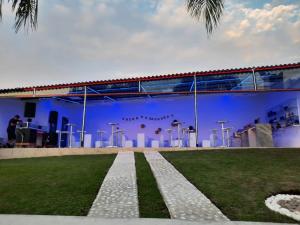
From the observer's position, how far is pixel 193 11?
16.5ft

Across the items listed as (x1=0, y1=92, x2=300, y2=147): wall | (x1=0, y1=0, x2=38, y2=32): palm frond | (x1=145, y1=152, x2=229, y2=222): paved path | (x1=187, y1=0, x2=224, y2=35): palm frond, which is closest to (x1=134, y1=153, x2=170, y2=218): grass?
(x1=145, y1=152, x2=229, y2=222): paved path

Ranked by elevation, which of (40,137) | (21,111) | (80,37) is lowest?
(40,137)

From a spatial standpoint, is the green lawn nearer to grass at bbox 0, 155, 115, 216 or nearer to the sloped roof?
grass at bbox 0, 155, 115, 216

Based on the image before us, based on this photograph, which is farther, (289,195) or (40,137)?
(40,137)

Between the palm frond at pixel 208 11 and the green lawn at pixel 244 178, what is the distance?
10.0 ft

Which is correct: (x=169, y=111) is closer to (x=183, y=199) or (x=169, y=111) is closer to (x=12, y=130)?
(x=12, y=130)

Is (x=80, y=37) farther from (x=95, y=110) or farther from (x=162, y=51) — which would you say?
(x=95, y=110)

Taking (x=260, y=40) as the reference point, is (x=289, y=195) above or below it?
below

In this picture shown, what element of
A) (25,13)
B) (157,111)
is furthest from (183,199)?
(157,111)

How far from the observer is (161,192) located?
18.1ft

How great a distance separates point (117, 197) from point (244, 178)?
2948mm

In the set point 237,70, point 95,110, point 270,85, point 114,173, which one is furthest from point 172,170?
point 95,110

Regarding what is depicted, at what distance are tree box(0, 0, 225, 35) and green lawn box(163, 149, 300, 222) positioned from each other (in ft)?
10.0

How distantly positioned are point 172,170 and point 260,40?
7664 mm
